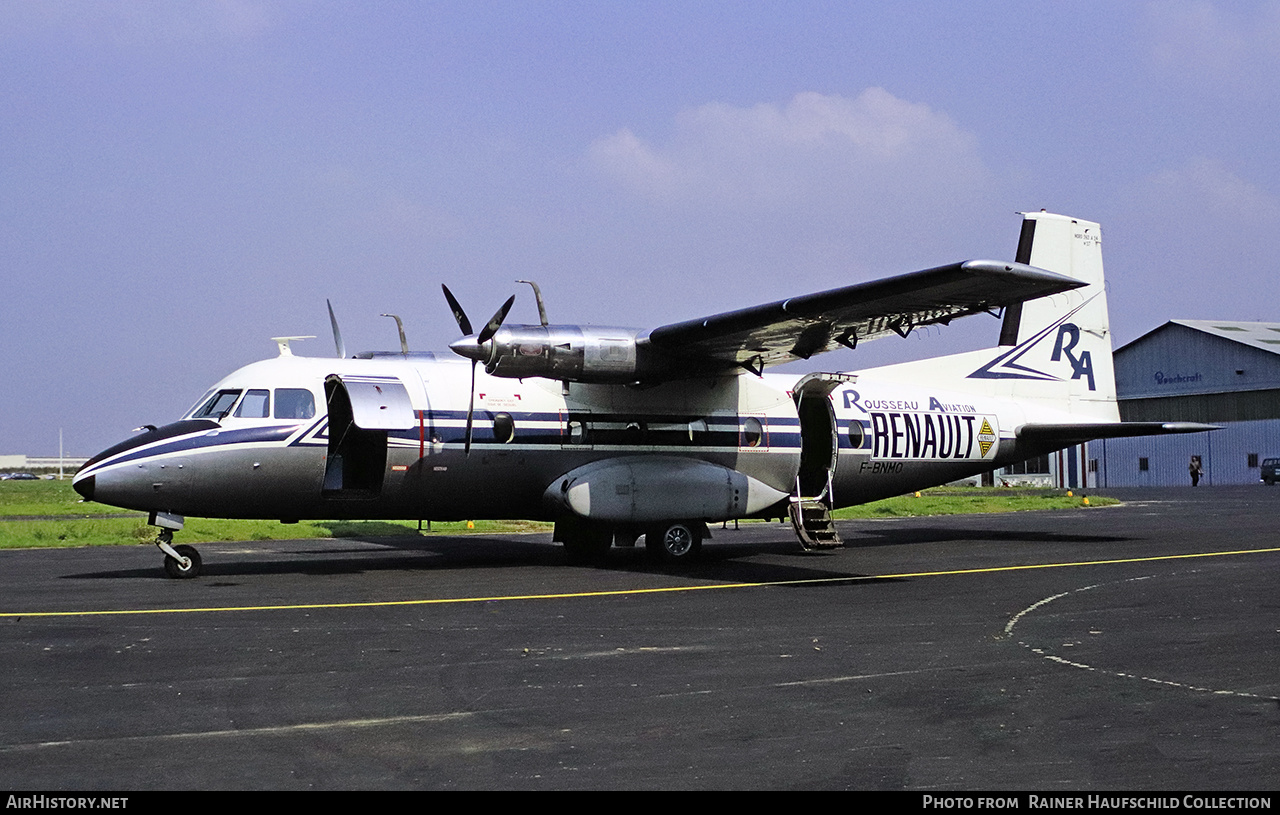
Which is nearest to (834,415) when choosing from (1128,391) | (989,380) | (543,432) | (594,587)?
(989,380)

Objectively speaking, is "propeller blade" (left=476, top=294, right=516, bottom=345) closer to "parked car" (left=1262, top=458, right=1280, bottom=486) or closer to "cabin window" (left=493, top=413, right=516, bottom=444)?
"cabin window" (left=493, top=413, right=516, bottom=444)

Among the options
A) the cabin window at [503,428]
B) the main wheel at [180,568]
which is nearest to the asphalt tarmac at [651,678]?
the main wheel at [180,568]

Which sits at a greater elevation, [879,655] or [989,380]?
[989,380]

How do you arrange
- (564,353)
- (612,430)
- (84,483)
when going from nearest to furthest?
(84,483) → (564,353) → (612,430)

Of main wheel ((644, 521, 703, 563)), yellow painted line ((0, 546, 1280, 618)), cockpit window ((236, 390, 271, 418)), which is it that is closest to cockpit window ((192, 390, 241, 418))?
cockpit window ((236, 390, 271, 418))

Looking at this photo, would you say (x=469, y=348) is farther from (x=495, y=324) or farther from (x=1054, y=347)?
(x=1054, y=347)

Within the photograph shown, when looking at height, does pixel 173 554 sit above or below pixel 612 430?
below

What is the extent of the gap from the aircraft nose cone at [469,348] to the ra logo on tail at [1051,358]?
11132mm

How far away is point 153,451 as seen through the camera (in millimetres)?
16062

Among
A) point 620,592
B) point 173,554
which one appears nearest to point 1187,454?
point 620,592

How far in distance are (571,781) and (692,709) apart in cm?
197

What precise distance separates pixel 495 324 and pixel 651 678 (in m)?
9.05

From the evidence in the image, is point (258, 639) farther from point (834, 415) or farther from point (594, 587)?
point (834, 415)

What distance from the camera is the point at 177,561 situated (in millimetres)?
16391
